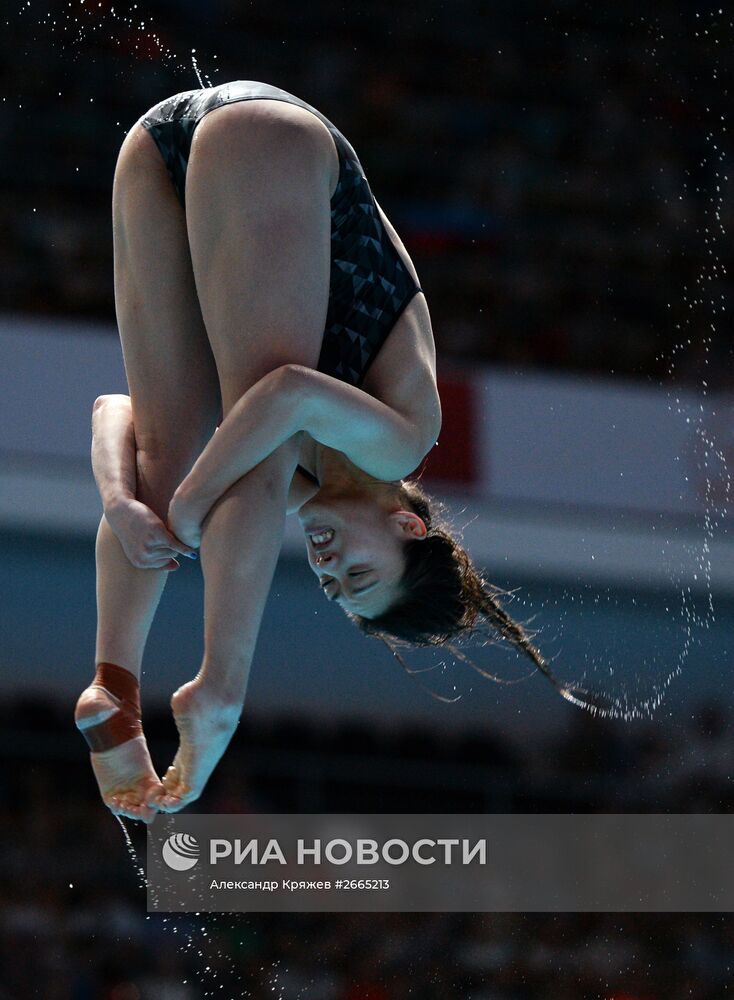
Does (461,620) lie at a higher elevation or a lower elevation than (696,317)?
higher

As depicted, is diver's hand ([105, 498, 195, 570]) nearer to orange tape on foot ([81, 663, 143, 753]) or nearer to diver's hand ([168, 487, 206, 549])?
diver's hand ([168, 487, 206, 549])

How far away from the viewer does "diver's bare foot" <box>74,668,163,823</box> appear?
10.6ft

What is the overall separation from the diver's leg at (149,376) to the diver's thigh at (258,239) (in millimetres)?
158

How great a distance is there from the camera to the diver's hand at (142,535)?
319cm

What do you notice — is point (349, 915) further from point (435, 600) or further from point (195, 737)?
point (195, 737)

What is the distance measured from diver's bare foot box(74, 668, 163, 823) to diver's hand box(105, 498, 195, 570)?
12.3 inches

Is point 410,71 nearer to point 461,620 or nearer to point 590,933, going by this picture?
point 590,933

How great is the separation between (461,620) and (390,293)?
2.94ft

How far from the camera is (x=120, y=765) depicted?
10.6 ft

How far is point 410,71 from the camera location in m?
A: 9.03

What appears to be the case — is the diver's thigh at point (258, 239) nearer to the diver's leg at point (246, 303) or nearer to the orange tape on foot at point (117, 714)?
the diver's leg at point (246, 303)

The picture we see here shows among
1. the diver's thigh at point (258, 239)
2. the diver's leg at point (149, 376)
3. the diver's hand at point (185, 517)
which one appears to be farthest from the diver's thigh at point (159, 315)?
the diver's hand at point (185, 517)

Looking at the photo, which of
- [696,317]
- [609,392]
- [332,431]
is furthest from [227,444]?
[696,317]

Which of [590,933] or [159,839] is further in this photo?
[590,933]
